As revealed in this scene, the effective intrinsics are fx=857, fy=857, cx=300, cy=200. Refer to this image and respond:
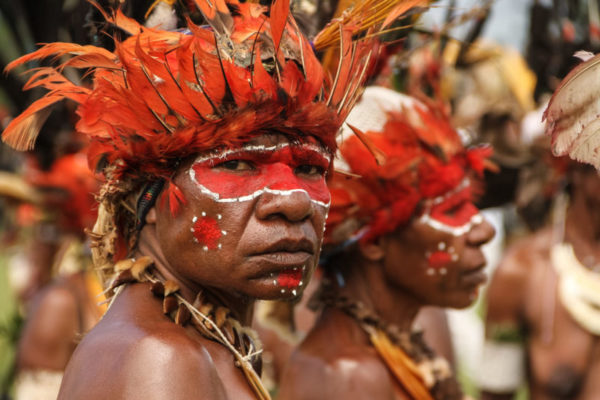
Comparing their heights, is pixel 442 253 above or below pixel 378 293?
above

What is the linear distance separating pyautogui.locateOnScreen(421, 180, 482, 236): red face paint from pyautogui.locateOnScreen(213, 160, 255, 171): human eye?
1478 millimetres

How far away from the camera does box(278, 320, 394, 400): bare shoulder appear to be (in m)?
3.56

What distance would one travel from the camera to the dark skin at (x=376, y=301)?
3607 millimetres

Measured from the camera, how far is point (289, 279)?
2566 millimetres

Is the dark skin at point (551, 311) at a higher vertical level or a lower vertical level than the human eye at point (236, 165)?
lower

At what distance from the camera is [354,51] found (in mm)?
2857

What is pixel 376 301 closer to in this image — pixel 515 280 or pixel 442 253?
pixel 442 253

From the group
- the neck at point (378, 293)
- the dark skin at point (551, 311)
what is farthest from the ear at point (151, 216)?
the dark skin at point (551, 311)

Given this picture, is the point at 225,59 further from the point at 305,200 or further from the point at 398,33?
the point at 398,33

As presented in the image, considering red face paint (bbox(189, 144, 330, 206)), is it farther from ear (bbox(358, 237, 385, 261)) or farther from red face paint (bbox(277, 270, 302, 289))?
ear (bbox(358, 237, 385, 261))

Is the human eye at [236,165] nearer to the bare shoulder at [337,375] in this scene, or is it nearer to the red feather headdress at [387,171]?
the red feather headdress at [387,171]

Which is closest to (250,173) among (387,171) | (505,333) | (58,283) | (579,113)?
(579,113)

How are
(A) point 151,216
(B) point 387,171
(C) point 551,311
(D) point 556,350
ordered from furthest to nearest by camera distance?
(C) point 551,311 < (D) point 556,350 < (B) point 387,171 < (A) point 151,216

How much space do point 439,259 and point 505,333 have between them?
1.93 m
